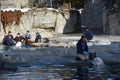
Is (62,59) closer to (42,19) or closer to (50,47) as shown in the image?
(50,47)

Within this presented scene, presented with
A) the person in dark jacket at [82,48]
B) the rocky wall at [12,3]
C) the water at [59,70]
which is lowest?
the water at [59,70]

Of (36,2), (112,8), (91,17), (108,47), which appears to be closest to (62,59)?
(108,47)

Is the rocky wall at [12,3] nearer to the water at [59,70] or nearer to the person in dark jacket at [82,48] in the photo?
the water at [59,70]

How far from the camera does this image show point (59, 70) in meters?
23.6

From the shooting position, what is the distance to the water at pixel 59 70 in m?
21.0

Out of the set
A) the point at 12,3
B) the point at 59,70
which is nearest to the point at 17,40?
the point at 59,70

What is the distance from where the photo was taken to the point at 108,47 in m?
33.8

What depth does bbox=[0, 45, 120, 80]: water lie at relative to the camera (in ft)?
68.7

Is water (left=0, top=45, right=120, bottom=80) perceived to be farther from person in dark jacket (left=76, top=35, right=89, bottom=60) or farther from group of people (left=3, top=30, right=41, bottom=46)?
group of people (left=3, top=30, right=41, bottom=46)

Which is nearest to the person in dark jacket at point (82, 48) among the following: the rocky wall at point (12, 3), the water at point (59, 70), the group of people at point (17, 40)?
the water at point (59, 70)

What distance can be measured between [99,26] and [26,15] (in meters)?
20.7

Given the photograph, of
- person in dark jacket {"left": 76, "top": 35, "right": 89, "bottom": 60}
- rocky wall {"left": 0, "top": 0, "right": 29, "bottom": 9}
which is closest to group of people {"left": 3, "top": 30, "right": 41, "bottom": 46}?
person in dark jacket {"left": 76, "top": 35, "right": 89, "bottom": 60}

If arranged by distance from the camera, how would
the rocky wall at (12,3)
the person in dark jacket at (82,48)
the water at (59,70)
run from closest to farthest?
1. the water at (59,70)
2. the person in dark jacket at (82,48)
3. the rocky wall at (12,3)

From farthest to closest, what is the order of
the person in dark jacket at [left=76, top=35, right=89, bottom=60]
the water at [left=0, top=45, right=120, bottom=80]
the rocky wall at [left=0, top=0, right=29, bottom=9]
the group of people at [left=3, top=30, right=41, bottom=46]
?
the rocky wall at [left=0, top=0, right=29, bottom=9] → the group of people at [left=3, top=30, right=41, bottom=46] → the person in dark jacket at [left=76, top=35, right=89, bottom=60] → the water at [left=0, top=45, right=120, bottom=80]
